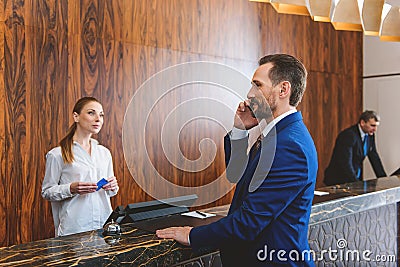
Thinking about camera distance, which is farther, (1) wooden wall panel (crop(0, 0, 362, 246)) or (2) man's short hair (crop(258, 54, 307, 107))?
(1) wooden wall panel (crop(0, 0, 362, 246))

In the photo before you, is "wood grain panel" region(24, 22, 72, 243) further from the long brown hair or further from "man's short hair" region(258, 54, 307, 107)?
"man's short hair" region(258, 54, 307, 107)

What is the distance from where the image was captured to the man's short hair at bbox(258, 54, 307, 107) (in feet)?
6.00

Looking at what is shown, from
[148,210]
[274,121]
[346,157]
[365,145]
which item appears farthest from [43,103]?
[365,145]

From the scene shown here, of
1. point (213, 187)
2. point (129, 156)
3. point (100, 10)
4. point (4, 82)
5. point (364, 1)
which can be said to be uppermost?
point (100, 10)

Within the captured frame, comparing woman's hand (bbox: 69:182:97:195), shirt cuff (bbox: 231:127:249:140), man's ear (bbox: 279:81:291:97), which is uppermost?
man's ear (bbox: 279:81:291:97)

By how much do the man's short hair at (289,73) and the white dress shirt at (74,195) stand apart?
1680 millimetres

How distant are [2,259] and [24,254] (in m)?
0.09

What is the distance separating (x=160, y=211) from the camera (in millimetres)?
2354

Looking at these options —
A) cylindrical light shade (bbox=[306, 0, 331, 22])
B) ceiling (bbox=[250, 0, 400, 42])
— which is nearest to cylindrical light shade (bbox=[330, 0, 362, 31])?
ceiling (bbox=[250, 0, 400, 42])

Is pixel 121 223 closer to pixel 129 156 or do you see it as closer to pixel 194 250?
pixel 194 250

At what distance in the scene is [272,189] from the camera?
1.71 metres

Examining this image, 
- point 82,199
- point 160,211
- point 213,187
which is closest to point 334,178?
point 213,187

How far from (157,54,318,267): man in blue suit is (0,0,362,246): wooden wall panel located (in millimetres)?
2516

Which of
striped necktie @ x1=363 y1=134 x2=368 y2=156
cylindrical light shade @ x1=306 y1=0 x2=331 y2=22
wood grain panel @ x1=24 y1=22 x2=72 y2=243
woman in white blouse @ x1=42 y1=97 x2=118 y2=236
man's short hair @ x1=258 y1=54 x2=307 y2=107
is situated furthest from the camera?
striped necktie @ x1=363 y1=134 x2=368 y2=156
